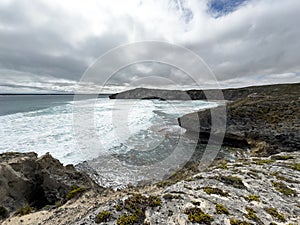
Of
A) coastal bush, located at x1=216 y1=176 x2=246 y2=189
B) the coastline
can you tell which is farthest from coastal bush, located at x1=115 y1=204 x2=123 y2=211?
coastal bush, located at x1=216 y1=176 x2=246 y2=189

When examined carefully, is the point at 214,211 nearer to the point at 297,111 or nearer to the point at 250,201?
the point at 250,201

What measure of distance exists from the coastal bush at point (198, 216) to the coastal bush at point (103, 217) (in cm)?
165

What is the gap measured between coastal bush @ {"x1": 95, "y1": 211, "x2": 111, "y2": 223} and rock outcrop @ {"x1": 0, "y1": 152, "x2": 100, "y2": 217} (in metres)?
5.43

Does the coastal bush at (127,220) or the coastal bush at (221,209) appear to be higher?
the coastal bush at (221,209)

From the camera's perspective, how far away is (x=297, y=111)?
2038cm

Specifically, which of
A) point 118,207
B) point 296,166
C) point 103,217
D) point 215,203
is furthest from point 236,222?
point 296,166

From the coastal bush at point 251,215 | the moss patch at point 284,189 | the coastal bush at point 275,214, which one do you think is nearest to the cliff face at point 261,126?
the moss patch at point 284,189

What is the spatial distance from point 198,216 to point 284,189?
3310 mm

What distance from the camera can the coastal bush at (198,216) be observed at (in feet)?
11.5

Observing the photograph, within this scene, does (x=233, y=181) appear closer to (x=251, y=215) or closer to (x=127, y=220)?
(x=251, y=215)

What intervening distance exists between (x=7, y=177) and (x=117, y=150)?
34.6ft

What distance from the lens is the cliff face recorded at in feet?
56.2

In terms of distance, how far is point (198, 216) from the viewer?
3.60 metres

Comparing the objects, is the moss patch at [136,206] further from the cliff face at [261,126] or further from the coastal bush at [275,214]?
the cliff face at [261,126]
